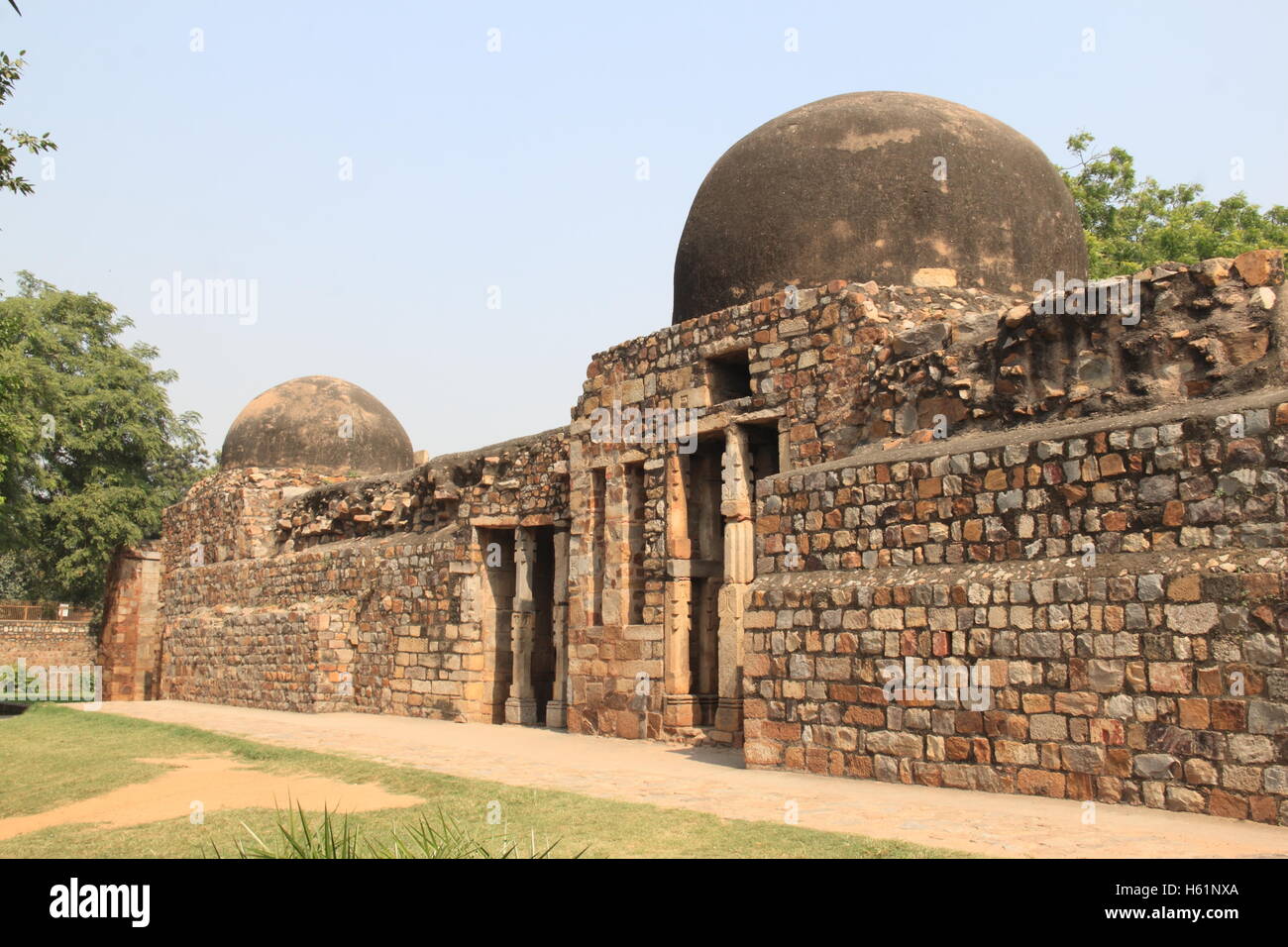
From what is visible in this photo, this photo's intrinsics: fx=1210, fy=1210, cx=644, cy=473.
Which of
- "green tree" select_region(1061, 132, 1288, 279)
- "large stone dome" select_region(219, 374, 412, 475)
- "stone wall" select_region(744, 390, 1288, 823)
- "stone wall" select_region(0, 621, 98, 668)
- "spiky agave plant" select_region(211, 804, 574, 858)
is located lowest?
"stone wall" select_region(0, 621, 98, 668)

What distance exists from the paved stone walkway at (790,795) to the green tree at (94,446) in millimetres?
14768

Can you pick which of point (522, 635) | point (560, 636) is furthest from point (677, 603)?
point (522, 635)

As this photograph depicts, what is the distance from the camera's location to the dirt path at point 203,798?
7.52m

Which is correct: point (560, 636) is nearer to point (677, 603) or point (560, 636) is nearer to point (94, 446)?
point (677, 603)

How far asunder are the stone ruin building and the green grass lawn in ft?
6.74

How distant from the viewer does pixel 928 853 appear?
17.4 feet

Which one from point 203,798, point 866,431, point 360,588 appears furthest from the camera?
point 360,588

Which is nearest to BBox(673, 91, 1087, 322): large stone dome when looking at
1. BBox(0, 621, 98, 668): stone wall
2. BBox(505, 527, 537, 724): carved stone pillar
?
BBox(505, 527, 537, 724): carved stone pillar

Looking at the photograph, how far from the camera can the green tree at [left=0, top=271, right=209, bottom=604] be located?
26188 mm

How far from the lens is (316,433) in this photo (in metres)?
23.2

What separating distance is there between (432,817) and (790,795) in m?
2.24

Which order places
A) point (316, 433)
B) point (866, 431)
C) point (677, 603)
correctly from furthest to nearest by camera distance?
point (316, 433)
point (677, 603)
point (866, 431)

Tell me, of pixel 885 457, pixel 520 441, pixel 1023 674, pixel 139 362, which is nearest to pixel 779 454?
pixel 885 457

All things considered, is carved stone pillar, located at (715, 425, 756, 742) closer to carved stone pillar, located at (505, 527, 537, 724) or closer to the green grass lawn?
the green grass lawn
